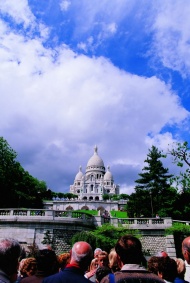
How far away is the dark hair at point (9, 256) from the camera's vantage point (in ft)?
11.9

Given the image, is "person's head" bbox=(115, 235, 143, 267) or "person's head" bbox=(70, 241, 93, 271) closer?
"person's head" bbox=(115, 235, 143, 267)

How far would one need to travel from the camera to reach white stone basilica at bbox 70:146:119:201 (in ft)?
384

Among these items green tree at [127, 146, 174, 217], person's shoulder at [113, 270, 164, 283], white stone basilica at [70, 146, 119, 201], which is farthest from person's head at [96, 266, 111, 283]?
white stone basilica at [70, 146, 119, 201]

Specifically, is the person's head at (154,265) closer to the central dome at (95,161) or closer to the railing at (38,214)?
the railing at (38,214)

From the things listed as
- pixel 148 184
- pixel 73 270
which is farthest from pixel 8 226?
pixel 148 184

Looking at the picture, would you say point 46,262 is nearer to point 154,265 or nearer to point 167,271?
point 154,265

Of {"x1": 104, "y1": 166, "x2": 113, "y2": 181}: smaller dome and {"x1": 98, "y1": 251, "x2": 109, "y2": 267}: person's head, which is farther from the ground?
{"x1": 104, "y1": 166, "x2": 113, "y2": 181}: smaller dome

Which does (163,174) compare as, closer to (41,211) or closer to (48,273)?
(41,211)

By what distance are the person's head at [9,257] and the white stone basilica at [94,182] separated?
369ft

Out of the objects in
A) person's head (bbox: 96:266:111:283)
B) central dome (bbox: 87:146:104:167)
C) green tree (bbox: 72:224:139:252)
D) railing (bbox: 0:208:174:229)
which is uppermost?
central dome (bbox: 87:146:104:167)

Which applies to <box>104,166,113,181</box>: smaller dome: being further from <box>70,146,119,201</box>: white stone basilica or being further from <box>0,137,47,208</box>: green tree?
<box>0,137,47,208</box>: green tree

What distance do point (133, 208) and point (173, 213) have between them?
763cm

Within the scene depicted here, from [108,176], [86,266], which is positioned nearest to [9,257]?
[86,266]

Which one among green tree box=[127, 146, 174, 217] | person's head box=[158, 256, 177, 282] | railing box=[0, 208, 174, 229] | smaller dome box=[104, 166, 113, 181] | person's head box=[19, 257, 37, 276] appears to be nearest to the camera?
person's head box=[158, 256, 177, 282]
